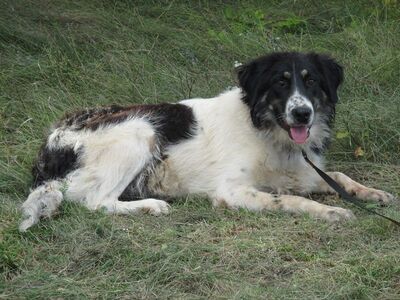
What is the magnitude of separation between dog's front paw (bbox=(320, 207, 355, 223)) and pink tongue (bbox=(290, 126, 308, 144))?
0.66 m

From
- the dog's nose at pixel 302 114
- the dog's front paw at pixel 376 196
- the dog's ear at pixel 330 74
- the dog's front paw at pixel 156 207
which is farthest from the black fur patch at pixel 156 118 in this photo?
the dog's front paw at pixel 376 196

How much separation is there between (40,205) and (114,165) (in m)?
0.90

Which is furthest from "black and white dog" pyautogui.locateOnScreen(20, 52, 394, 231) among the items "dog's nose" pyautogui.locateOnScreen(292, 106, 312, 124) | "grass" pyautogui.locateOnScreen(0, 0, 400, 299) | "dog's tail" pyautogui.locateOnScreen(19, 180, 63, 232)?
"grass" pyautogui.locateOnScreen(0, 0, 400, 299)

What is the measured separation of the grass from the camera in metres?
4.49

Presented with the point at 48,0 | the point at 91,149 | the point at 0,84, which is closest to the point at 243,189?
the point at 91,149

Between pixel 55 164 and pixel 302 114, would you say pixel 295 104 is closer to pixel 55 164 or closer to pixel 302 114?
pixel 302 114

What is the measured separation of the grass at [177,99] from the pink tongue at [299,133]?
57 cm

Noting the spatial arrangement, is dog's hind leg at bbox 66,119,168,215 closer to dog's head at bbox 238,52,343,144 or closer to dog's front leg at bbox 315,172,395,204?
dog's head at bbox 238,52,343,144

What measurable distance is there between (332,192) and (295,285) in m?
2.10

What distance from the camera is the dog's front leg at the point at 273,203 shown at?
5.49 m

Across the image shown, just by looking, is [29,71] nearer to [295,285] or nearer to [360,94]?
[360,94]

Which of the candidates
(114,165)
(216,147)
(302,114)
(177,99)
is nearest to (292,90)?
(302,114)

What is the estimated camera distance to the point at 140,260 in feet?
15.4

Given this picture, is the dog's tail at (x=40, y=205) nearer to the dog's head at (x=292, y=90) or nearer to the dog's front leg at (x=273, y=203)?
the dog's front leg at (x=273, y=203)
